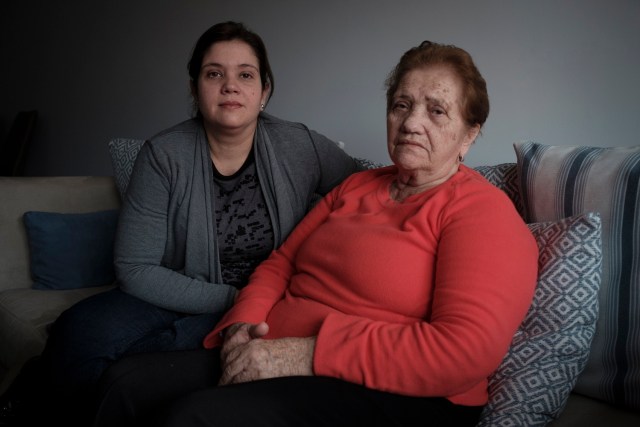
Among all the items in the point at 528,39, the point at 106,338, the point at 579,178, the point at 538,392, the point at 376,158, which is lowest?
the point at 106,338

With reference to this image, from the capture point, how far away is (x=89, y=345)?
135 centimetres

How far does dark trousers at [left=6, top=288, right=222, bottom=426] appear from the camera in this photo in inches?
52.2

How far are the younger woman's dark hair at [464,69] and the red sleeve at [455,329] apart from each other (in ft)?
0.88

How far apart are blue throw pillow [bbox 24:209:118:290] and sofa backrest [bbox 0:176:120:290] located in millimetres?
69

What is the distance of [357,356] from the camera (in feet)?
3.06

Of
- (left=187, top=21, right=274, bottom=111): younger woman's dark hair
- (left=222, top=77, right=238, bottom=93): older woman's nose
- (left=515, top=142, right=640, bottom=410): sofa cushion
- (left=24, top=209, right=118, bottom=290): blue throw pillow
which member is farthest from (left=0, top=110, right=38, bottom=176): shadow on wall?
(left=515, top=142, right=640, bottom=410): sofa cushion

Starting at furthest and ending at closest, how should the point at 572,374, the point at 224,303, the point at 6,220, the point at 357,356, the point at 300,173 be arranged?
1. the point at 6,220
2. the point at 300,173
3. the point at 224,303
4. the point at 572,374
5. the point at 357,356

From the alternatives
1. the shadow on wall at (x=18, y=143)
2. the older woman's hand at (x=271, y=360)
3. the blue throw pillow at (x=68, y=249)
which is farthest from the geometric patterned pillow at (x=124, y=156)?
the shadow on wall at (x=18, y=143)

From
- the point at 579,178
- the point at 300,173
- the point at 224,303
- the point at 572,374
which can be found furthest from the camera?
the point at 300,173

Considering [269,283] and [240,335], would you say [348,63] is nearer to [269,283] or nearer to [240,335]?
[269,283]

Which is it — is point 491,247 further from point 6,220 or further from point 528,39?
point 6,220

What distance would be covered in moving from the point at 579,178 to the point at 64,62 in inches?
163

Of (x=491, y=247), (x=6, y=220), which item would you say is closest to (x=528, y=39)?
(x=491, y=247)

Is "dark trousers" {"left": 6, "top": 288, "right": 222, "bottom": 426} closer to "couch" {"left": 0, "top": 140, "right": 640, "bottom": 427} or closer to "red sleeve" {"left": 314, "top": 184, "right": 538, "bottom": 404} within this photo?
"red sleeve" {"left": 314, "top": 184, "right": 538, "bottom": 404}
